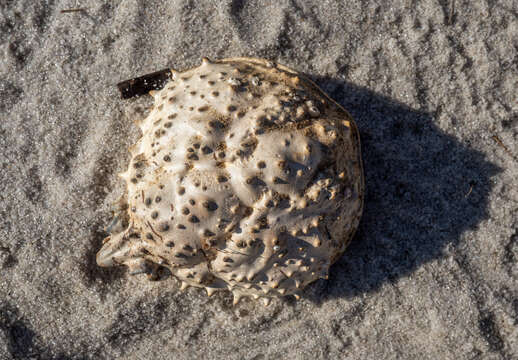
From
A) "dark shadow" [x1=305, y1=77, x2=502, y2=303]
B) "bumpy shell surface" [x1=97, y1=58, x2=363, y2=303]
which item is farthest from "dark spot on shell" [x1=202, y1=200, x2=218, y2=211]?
"dark shadow" [x1=305, y1=77, x2=502, y2=303]

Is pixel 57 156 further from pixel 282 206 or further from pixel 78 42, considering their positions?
pixel 282 206

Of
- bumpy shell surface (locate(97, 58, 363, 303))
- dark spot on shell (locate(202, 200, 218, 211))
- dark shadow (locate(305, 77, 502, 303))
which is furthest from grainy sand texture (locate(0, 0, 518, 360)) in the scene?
dark spot on shell (locate(202, 200, 218, 211))

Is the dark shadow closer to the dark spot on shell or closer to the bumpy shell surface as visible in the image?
the bumpy shell surface

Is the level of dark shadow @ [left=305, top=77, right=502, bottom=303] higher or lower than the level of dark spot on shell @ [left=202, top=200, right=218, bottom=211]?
lower

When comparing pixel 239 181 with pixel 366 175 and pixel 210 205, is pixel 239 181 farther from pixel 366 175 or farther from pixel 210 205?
pixel 366 175

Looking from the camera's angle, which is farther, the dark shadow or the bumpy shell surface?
the dark shadow

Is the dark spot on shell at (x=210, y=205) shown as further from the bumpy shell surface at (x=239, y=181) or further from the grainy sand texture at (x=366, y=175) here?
the grainy sand texture at (x=366, y=175)

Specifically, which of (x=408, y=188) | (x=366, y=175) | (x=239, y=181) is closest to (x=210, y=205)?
(x=239, y=181)

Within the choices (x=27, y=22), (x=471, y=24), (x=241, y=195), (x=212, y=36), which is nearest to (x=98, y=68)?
(x=27, y=22)

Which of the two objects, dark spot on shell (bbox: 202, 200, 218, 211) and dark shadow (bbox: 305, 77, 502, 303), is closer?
dark spot on shell (bbox: 202, 200, 218, 211)
